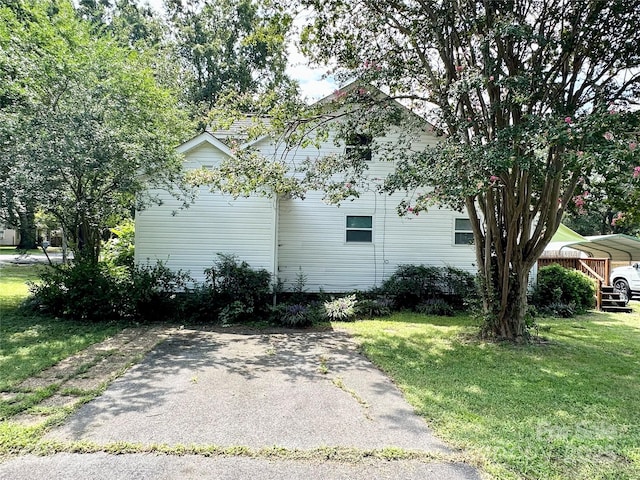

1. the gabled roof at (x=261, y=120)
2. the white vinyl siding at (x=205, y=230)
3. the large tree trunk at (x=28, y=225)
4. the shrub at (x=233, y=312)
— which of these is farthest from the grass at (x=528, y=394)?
the large tree trunk at (x=28, y=225)

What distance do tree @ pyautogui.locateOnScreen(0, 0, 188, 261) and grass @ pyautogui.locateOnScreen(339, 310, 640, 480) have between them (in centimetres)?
610

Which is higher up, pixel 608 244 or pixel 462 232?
pixel 462 232

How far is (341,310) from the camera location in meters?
9.74

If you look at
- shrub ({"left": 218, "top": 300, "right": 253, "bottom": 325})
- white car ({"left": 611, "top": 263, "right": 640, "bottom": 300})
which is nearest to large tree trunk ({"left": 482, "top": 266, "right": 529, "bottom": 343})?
shrub ({"left": 218, "top": 300, "right": 253, "bottom": 325})

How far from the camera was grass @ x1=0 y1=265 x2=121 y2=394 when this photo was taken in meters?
5.25

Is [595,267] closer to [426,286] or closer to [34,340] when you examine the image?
[426,286]

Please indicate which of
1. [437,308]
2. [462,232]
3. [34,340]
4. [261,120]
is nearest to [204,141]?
[261,120]

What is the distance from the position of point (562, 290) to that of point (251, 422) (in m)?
11.3

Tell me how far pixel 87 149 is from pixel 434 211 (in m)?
9.31

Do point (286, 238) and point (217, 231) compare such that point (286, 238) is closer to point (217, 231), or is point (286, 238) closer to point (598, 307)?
point (217, 231)

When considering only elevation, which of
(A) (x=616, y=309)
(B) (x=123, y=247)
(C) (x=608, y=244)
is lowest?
(A) (x=616, y=309)

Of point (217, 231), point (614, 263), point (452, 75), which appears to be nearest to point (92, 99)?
point (217, 231)

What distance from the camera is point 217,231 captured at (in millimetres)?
10328

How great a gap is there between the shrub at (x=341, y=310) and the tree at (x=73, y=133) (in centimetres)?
490
